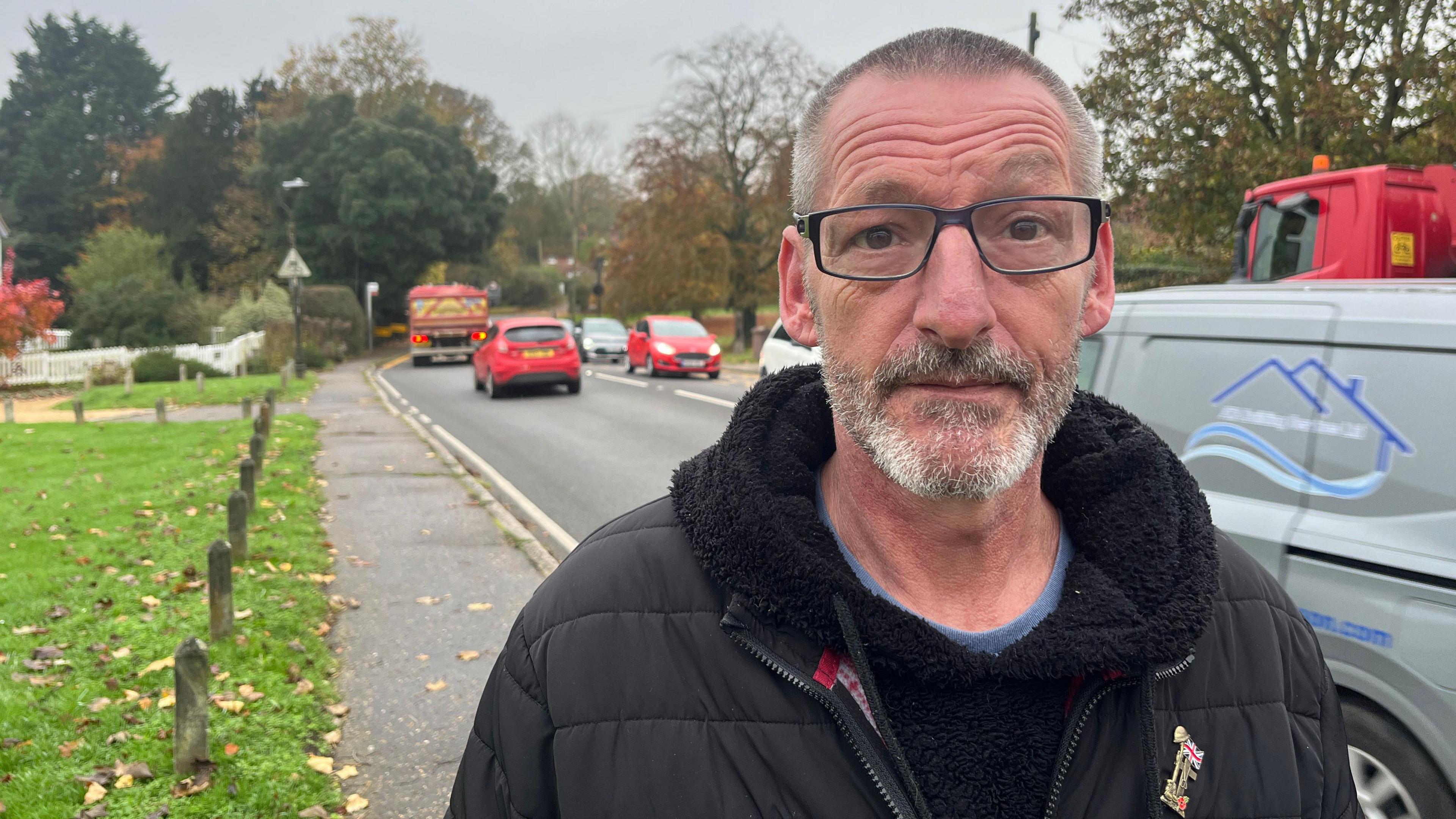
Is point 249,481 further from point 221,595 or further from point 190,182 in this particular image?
point 190,182

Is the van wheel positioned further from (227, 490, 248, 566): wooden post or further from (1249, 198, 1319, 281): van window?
(227, 490, 248, 566): wooden post

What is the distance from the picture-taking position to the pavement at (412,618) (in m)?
4.16

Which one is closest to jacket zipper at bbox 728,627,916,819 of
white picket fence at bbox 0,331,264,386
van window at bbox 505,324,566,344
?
van window at bbox 505,324,566,344

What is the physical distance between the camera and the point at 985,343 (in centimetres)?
146

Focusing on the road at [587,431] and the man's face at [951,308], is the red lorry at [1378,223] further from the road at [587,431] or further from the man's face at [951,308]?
the man's face at [951,308]

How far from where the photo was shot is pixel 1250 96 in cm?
1697

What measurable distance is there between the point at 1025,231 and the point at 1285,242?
8.00 meters

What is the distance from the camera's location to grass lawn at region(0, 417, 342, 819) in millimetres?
3830

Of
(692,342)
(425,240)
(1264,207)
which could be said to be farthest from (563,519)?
(425,240)

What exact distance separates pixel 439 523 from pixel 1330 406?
22.5ft

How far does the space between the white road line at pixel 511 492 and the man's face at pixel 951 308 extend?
18.1 feet

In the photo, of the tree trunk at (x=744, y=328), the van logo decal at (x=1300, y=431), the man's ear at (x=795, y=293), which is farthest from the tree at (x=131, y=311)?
the man's ear at (x=795, y=293)

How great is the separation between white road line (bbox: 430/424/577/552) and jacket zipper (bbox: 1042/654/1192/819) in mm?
5610

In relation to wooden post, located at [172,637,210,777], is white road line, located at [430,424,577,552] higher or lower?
lower
